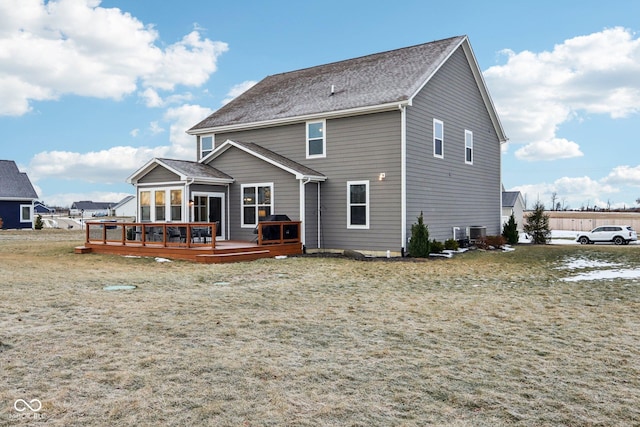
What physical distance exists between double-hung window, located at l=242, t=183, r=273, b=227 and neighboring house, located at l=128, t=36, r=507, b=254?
0.13 ft

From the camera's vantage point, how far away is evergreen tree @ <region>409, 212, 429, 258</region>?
643 inches

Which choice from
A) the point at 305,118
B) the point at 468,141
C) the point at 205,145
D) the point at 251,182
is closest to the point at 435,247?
the point at 468,141

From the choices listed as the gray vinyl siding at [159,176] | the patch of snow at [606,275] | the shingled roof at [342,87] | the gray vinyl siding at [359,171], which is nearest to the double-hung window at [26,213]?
the shingled roof at [342,87]

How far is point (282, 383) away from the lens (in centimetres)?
458

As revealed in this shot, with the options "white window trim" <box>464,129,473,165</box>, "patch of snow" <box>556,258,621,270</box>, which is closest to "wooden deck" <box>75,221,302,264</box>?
"white window trim" <box>464,129,473,165</box>

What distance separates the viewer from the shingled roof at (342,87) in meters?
17.9

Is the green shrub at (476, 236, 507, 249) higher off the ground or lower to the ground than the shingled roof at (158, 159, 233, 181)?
lower

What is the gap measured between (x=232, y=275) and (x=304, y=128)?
8445 mm

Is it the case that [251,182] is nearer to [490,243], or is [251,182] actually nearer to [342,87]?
[342,87]

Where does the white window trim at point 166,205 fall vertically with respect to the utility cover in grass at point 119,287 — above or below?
above

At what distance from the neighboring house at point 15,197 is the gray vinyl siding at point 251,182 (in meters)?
30.4

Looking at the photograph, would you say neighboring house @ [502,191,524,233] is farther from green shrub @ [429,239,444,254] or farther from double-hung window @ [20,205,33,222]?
double-hung window @ [20,205,33,222]

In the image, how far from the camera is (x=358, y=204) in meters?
17.7

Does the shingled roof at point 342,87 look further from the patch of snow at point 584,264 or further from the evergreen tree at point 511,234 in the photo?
the evergreen tree at point 511,234
